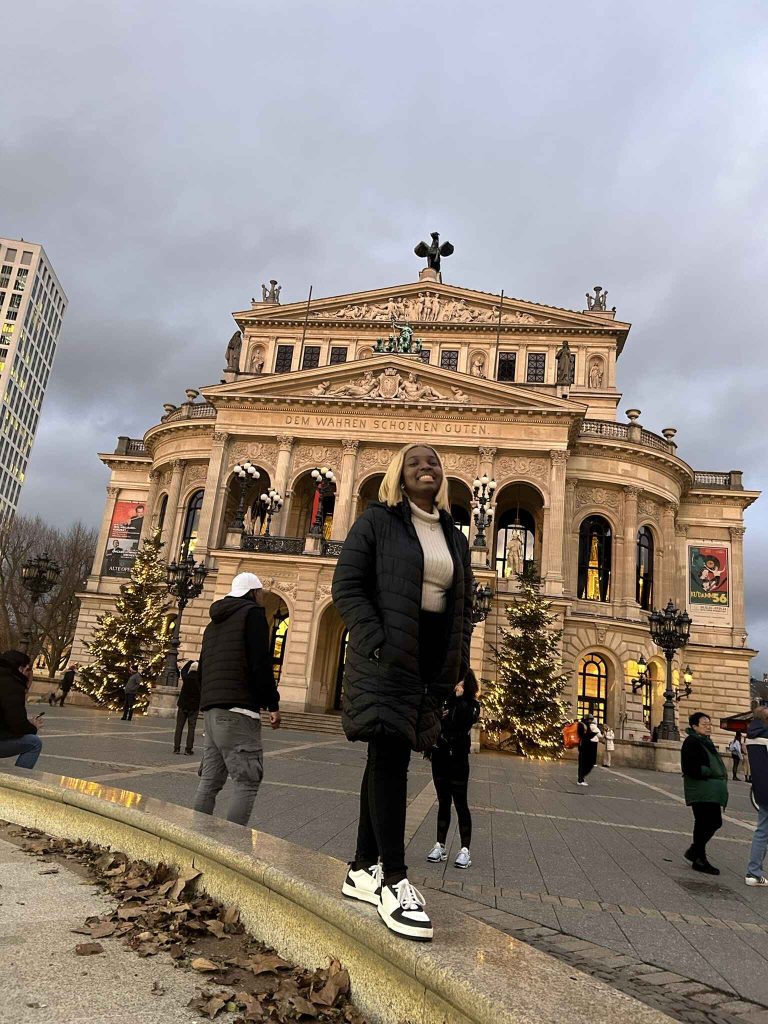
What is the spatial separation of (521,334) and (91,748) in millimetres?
36038

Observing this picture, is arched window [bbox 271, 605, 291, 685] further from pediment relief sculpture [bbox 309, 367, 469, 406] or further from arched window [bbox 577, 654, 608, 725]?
arched window [bbox 577, 654, 608, 725]

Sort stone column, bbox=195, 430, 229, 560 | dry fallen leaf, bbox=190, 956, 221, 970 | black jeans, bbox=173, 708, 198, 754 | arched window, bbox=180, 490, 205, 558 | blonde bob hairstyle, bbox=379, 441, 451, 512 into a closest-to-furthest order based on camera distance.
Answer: dry fallen leaf, bbox=190, 956, 221, 970, blonde bob hairstyle, bbox=379, 441, 451, 512, black jeans, bbox=173, 708, 198, 754, stone column, bbox=195, 430, 229, 560, arched window, bbox=180, 490, 205, 558

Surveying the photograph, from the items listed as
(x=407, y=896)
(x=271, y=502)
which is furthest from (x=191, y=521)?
(x=407, y=896)

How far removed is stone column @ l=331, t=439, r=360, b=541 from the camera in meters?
33.5

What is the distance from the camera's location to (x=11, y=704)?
7.18 metres

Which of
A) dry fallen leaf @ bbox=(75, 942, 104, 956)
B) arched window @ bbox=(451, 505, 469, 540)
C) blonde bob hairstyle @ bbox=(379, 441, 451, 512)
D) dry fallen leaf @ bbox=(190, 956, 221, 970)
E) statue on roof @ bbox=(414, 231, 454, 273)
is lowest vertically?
dry fallen leaf @ bbox=(75, 942, 104, 956)

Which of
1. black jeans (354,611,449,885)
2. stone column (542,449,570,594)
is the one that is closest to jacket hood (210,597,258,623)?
black jeans (354,611,449,885)

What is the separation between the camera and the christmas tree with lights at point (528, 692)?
25.3m

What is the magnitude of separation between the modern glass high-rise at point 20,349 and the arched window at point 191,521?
79.8 meters

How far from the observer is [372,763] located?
3234mm

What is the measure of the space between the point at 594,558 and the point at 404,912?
117ft

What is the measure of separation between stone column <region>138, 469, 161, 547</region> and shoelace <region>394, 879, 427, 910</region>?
135 ft

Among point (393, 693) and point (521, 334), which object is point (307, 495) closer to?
point (521, 334)

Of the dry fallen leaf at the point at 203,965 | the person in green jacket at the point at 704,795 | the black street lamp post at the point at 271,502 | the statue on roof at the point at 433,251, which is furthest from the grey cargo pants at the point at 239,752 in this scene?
the statue on roof at the point at 433,251
